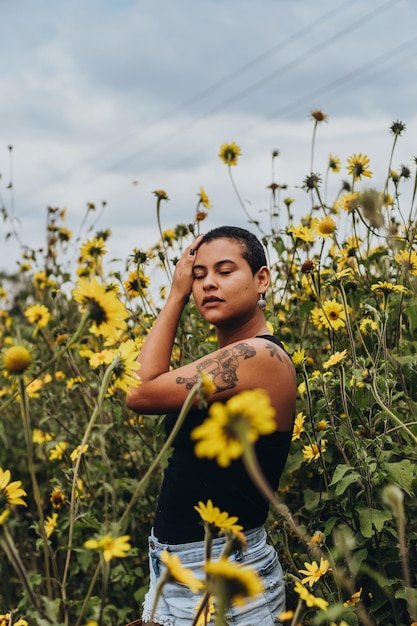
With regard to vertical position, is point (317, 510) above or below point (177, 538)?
below

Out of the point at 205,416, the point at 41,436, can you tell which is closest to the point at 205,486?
the point at 205,416

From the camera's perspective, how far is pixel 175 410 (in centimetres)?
190

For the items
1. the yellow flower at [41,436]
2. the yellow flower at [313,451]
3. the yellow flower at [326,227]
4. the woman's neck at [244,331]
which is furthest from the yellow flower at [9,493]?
the yellow flower at [41,436]

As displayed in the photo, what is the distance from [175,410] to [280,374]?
0.31 meters

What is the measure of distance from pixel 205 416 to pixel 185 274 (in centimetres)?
55

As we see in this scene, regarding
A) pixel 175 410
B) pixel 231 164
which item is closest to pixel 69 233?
pixel 231 164

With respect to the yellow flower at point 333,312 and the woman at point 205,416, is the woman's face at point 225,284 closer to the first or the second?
the woman at point 205,416

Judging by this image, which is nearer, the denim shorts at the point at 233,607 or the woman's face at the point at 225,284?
the denim shorts at the point at 233,607

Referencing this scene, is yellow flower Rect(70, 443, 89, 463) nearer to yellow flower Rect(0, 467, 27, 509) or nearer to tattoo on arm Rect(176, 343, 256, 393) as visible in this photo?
yellow flower Rect(0, 467, 27, 509)

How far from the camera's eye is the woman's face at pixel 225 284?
198 centimetres

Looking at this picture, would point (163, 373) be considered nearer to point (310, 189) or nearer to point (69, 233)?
point (310, 189)

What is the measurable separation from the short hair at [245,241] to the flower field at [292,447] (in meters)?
0.28

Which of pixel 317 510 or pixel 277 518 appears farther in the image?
pixel 277 518

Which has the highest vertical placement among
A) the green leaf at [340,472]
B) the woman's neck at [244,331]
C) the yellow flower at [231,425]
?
the yellow flower at [231,425]
